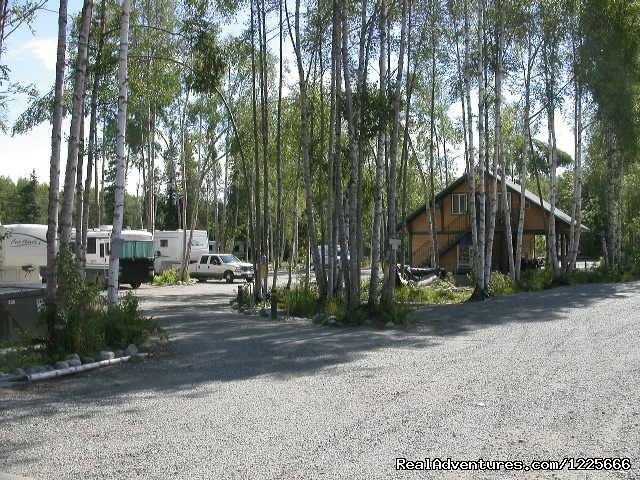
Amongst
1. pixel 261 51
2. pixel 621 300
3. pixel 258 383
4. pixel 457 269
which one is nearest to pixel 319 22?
pixel 261 51

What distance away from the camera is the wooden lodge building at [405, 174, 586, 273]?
36844 millimetres

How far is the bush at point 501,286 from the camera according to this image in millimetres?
23281

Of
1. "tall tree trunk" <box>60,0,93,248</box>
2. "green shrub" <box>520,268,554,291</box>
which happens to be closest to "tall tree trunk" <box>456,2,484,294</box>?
"green shrub" <box>520,268,554,291</box>

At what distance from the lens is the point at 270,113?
1074 inches

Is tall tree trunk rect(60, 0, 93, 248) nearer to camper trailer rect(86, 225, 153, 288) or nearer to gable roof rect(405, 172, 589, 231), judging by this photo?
camper trailer rect(86, 225, 153, 288)

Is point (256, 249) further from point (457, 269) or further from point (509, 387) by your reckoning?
point (457, 269)

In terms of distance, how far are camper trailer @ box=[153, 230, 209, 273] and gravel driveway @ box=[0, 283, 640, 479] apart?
27.1 meters

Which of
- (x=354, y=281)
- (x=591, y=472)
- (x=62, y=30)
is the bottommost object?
(x=591, y=472)

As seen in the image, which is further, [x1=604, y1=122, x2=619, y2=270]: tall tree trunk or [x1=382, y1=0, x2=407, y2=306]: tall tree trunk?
[x1=604, y1=122, x2=619, y2=270]: tall tree trunk

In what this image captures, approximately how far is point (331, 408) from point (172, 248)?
110ft

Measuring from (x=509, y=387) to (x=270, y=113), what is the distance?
20.9 metres

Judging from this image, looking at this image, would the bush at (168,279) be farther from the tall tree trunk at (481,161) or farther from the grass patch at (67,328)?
the grass patch at (67,328)

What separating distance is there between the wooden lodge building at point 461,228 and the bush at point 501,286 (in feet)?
38.5

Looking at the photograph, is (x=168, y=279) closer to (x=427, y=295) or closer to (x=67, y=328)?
A: (x=427, y=295)
